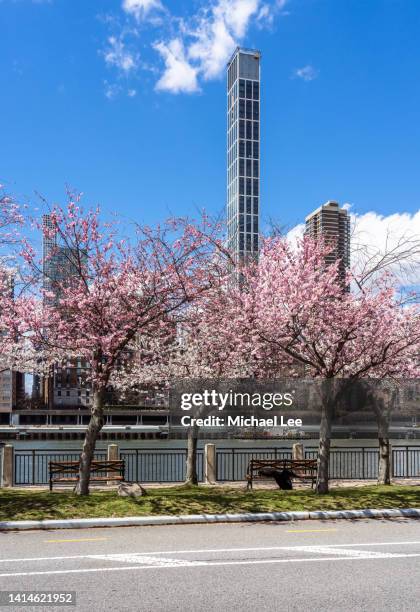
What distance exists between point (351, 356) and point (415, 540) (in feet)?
25.6

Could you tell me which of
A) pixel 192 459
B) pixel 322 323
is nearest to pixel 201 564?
pixel 322 323

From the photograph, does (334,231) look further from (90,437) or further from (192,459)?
(90,437)

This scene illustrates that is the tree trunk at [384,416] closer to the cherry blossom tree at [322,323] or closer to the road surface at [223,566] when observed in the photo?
the cherry blossom tree at [322,323]

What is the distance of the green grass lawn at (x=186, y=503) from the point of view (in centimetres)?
1314

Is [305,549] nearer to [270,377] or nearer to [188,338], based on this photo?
[270,377]

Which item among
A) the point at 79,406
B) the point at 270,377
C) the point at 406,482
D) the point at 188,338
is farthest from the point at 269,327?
the point at 79,406

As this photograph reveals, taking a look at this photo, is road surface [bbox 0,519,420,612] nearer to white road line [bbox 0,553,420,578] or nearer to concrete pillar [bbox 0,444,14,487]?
white road line [bbox 0,553,420,578]

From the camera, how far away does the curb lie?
1229cm

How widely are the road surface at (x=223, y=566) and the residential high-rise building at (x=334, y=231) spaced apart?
33.9 ft

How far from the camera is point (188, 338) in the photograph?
69.9 feet

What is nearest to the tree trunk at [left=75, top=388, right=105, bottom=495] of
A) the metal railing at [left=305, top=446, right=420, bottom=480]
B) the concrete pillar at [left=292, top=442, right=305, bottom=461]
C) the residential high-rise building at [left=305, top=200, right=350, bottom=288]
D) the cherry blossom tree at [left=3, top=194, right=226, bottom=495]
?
the cherry blossom tree at [left=3, top=194, right=226, bottom=495]

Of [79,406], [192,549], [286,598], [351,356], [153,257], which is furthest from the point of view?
[79,406]

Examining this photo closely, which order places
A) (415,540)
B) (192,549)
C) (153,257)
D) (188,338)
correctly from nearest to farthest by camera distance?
(192,549) < (415,540) < (153,257) < (188,338)

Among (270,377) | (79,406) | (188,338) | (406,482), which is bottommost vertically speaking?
(79,406)
